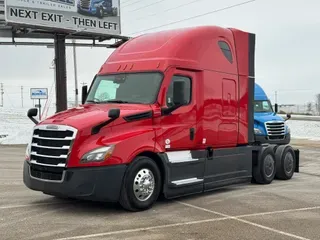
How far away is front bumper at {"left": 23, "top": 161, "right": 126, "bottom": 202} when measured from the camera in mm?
7500

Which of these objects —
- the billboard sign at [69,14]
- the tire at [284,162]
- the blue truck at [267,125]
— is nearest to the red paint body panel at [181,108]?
the tire at [284,162]

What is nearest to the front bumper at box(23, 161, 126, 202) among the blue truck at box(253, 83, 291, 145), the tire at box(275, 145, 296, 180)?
the tire at box(275, 145, 296, 180)

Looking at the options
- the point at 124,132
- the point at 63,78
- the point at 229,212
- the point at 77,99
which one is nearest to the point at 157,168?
the point at 124,132

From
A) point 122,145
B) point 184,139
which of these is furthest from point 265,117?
point 122,145

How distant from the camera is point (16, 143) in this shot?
25922 mm

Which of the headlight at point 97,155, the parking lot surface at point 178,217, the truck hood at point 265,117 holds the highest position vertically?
the truck hood at point 265,117

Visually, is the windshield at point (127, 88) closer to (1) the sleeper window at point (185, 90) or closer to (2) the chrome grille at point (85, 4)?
(1) the sleeper window at point (185, 90)

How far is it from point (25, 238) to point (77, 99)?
27.3 meters

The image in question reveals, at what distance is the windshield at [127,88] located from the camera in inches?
340

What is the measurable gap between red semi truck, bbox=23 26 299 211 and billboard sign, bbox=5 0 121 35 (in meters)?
14.5

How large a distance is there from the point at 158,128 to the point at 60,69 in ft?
57.5

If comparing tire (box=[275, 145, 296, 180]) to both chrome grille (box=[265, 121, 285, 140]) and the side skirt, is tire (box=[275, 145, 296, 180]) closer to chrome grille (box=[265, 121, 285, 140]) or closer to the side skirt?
the side skirt

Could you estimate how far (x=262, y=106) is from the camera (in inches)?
712

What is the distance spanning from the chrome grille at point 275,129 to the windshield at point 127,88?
352 inches
